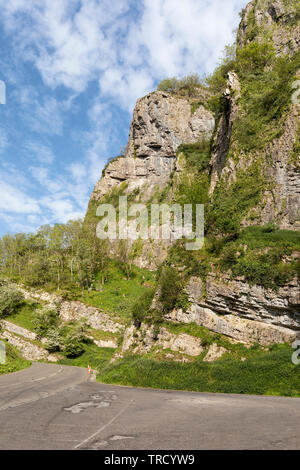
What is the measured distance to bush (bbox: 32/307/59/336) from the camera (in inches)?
1480

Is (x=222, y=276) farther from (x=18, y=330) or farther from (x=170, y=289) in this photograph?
(x=18, y=330)

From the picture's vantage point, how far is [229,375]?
1409 cm

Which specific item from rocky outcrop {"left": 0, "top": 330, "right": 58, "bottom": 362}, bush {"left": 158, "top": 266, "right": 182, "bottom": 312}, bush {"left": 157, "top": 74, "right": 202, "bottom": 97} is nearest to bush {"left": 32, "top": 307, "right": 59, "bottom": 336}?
rocky outcrop {"left": 0, "top": 330, "right": 58, "bottom": 362}

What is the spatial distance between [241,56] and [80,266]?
43702mm

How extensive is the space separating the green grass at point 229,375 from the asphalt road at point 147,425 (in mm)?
3580

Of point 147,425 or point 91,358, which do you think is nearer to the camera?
point 147,425

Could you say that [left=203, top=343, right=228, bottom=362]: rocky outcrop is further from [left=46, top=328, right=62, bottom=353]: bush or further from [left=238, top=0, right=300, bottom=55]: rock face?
[left=238, top=0, right=300, bottom=55]: rock face

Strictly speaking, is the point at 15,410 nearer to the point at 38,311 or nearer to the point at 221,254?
the point at 221,254

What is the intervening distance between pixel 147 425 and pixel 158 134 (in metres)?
73.8

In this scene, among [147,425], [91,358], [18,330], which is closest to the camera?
[147,425]

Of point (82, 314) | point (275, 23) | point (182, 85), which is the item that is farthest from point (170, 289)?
point (182, 85)

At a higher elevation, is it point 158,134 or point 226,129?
point 158,134

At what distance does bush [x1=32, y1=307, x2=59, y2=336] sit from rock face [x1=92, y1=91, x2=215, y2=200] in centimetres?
3982
